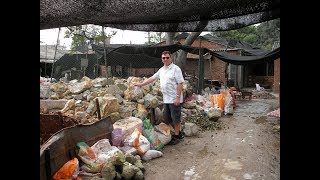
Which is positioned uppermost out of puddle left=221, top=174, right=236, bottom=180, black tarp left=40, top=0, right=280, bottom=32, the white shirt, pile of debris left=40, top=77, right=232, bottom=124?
black tarp left=40, top=0, right=280, bottom=32

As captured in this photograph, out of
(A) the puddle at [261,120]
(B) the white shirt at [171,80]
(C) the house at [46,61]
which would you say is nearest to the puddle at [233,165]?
(B) the white shirt at [171,80]

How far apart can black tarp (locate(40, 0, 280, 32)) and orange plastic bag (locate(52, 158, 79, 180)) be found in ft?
6.07

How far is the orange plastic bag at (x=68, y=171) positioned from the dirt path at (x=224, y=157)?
104 cm

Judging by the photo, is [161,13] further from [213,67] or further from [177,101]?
[213,67]

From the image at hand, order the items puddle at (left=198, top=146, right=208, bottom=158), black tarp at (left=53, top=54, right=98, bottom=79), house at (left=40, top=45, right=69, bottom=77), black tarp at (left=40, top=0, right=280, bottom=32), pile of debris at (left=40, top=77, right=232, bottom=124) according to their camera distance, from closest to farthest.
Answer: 1. black tarp at (left=40, top=0, right=280, bottom=32)
2. puddle at (left=198, top=146, right=208, bottom=158)
3. pile of debris at (left=40, top=77, right=232, bottom=124)
4. black tarp at (left=53, top=54, right=98, bottom=79)
5. house at (left=40, top=45, right=69, bottom=77)

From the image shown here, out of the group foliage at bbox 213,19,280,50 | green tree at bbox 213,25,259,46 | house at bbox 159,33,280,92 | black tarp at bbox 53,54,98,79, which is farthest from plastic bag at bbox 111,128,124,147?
foliage at bbox 213,19,280,50

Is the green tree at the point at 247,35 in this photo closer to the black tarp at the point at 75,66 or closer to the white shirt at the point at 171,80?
the black tarp at the point at 75,66

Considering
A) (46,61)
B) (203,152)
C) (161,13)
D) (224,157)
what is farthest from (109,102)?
(46,61)

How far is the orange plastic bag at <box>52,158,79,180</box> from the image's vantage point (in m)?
3.42

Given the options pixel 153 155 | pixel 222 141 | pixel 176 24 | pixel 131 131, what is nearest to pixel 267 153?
pixel 222 141

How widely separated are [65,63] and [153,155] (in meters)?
10.4

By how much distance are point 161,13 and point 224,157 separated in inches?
136

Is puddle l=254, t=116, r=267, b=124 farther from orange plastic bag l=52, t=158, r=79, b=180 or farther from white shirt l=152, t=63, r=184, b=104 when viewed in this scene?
orange plastic bag l=52, t=158, r=79, b=180
